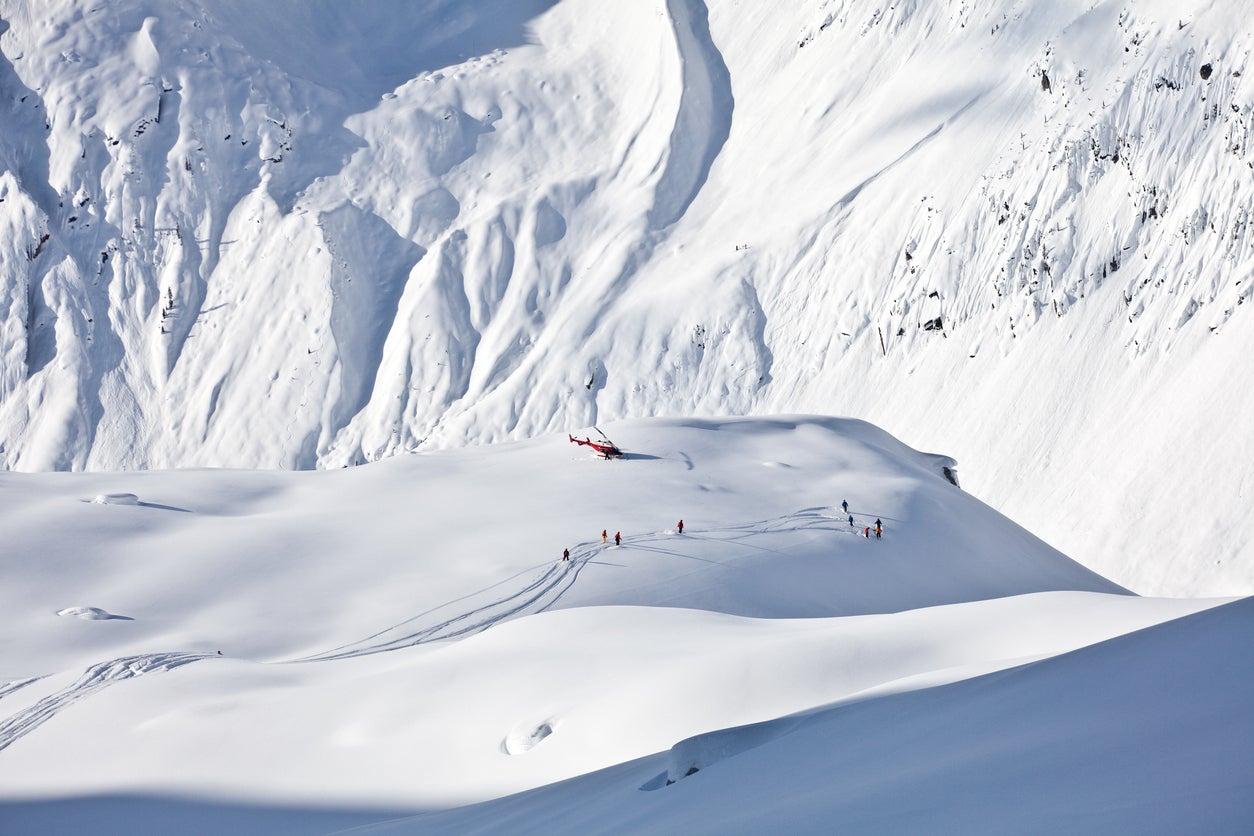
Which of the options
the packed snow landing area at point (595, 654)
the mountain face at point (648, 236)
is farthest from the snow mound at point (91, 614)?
the mountain face at point (648, 236)

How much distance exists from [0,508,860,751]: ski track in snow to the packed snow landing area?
86 millimetres

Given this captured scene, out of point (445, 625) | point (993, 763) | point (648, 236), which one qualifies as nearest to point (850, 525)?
point (445, 625)

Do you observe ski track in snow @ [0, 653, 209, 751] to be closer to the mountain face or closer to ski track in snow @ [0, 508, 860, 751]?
ski track in snow @ [0, 508, 860, 751]

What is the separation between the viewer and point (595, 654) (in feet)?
54.2

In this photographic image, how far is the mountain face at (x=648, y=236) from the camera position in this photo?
5331cm

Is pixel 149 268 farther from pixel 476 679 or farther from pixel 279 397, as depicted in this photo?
A: pixel 476 679

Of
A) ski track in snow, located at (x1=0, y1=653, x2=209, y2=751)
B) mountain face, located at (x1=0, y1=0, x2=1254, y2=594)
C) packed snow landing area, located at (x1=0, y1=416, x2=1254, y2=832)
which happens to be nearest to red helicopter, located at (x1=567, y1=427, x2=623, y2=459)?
packed snow landing area, located at (x1=0, y1=416, x2=1254, y2=832)

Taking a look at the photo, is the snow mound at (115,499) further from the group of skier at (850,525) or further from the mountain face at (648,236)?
the mountain face at (648,236)

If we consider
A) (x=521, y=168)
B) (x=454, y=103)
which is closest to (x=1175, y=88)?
(x=521, y=168)

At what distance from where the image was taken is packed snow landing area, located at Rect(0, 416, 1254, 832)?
243 inches

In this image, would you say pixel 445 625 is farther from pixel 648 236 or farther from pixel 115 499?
pixel 648 236

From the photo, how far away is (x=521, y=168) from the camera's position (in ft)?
267

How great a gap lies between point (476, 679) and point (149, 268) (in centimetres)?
7050

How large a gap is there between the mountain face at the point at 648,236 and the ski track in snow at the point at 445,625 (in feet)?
78.6
